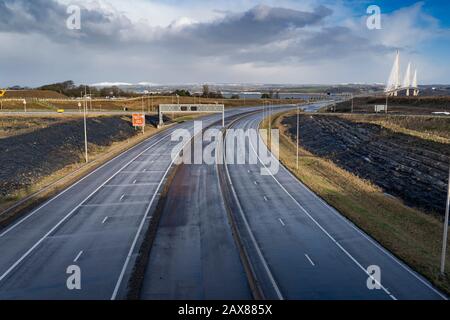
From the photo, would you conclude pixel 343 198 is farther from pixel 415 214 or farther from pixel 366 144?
pixel 366 144

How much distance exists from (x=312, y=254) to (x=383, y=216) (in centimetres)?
1270

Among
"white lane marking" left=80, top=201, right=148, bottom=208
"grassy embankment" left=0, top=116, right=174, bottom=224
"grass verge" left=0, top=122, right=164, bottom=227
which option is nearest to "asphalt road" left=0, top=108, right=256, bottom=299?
"white lane marking" left=80, top=201, right=148, bottom=208

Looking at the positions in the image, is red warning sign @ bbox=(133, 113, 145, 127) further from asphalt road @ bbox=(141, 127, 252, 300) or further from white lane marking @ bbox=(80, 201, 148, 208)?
white lane marking @ bbox=(80, 201, 148, 208)

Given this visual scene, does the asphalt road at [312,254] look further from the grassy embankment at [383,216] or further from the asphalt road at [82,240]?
the asphalt road at [82,240]

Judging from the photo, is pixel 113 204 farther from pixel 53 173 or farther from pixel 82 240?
pixel 53 173

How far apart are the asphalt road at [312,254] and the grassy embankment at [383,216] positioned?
889 mm

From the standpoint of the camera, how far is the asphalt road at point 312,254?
2152 cm

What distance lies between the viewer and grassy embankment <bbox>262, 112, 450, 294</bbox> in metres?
26.1

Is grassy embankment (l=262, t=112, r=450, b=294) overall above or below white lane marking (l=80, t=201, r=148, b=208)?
below

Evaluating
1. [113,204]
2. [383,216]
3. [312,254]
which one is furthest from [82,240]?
[383,216]

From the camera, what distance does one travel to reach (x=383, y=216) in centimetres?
3616

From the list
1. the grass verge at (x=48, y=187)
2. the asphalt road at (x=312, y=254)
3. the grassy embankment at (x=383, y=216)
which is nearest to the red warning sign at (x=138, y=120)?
the grass verge at (x=48, y=187)

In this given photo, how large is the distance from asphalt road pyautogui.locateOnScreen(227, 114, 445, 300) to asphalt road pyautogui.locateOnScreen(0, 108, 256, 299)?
776 cm
